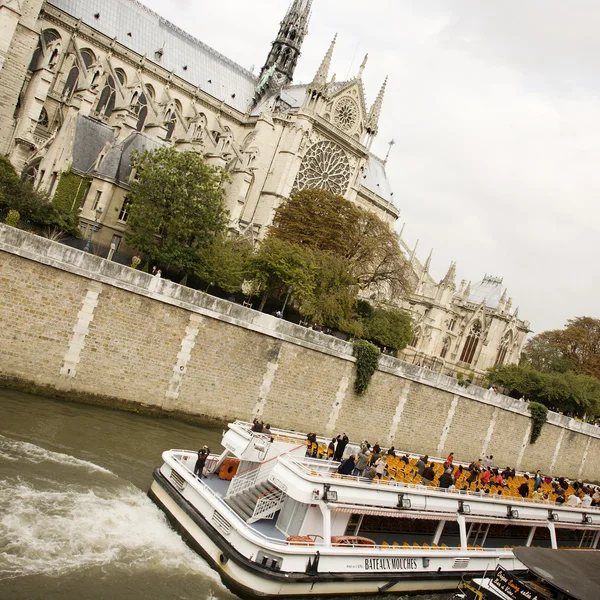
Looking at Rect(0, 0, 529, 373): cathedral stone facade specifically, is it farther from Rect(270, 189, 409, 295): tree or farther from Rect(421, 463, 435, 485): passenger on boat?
Rect(421, 463, 435, 485): passenger on boat

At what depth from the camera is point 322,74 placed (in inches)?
1574

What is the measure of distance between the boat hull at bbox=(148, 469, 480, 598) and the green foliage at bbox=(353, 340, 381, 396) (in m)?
10.3

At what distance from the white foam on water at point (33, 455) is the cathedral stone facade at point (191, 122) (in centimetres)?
1671

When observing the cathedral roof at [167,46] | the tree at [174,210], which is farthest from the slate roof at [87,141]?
the cathedral roof at [167,46]

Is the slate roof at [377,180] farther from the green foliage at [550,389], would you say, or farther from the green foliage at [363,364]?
the green foliage at [363,364]

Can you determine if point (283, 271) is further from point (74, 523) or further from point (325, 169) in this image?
point (325, 169)

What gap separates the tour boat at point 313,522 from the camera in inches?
396

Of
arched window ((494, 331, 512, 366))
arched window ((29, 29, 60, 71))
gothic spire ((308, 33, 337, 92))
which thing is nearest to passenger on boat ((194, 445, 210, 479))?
arched window ((29, 29, 60, 71))

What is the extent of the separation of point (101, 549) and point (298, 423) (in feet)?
39.7

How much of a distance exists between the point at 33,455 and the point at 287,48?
44.1 meters

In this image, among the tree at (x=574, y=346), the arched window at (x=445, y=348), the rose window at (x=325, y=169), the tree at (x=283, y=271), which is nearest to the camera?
the tree at (x=283, y=271)

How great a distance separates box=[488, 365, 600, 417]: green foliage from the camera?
37500 mm

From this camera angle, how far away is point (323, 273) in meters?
27.9

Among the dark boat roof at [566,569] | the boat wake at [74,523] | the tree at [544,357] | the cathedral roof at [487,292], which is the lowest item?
the boat wake at [74,523]
